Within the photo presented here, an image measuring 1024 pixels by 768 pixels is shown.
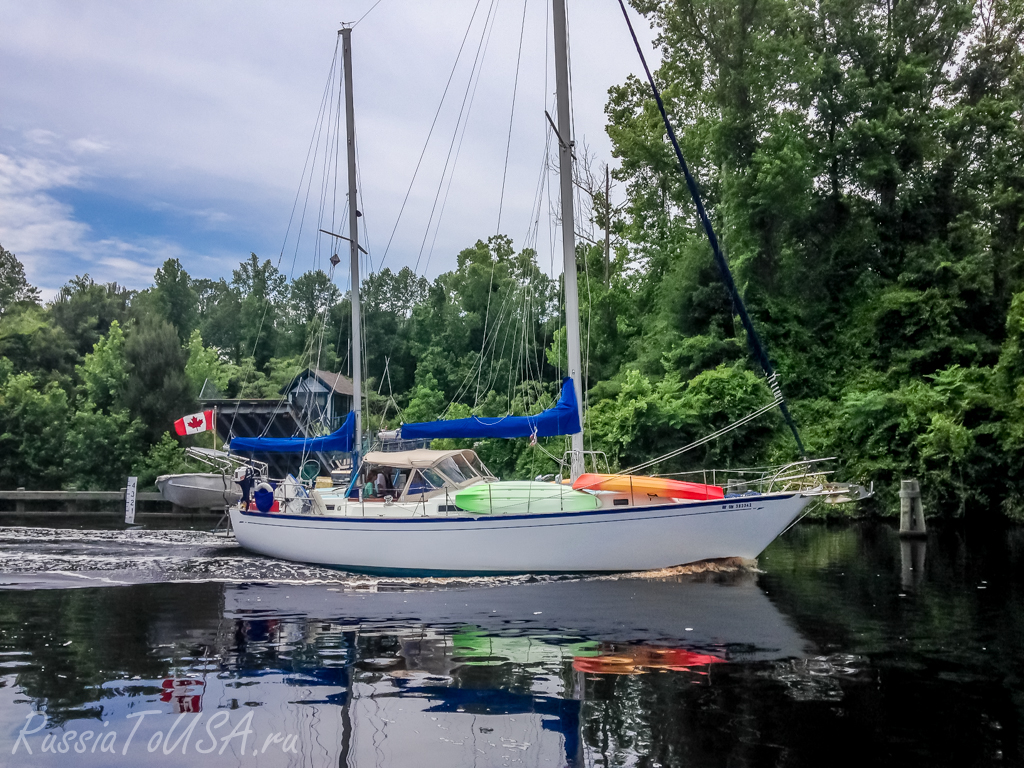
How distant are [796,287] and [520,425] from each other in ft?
75.3

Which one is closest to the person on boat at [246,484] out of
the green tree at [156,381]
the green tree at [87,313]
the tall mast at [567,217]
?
the tall mast at [567,217]

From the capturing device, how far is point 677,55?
41.5m

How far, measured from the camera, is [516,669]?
1070cm

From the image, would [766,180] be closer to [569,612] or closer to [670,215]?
[670,215]

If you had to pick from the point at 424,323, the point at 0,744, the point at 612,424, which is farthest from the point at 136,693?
the point at 424,323

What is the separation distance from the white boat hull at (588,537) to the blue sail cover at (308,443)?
529 centimetres

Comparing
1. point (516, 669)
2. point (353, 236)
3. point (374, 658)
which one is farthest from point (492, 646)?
point (353, 236)

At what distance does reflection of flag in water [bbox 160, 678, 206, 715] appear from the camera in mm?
9094

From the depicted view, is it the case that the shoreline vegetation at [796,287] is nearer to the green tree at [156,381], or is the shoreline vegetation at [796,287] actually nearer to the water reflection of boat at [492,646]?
the green tree at [156,381]

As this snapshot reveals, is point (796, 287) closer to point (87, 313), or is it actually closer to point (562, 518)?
point (562, 518)

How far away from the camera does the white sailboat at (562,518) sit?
672 inches

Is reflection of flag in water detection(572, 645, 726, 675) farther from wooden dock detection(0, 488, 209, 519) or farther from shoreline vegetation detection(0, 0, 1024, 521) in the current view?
wooden dock detection(0, 488, 209, 519)

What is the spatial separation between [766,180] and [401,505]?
2402 centimetres

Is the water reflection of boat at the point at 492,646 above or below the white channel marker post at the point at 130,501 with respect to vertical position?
below
